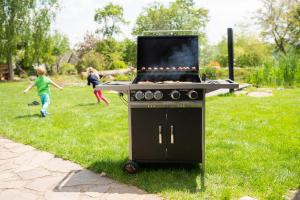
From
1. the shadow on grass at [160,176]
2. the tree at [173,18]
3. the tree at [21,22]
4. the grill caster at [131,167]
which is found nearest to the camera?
the shadow on grass at [160,176]

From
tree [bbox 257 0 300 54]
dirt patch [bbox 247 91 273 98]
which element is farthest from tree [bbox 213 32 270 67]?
dirt patch [bbox 247 91 273 98]

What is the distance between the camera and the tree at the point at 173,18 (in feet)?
198

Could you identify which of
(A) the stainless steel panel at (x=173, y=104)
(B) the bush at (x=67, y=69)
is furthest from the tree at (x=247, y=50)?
(A) the stainless steel panel at (x=173, y=104)

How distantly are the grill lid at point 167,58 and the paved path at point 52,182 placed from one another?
1695 millimetres

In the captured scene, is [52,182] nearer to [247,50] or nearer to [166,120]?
[166,120]

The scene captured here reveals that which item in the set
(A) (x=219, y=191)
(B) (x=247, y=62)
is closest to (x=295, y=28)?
(B) (x=247, y=62)

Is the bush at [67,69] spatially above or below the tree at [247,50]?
below

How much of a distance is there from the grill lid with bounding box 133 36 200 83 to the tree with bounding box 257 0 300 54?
138ft

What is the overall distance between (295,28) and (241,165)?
150ft

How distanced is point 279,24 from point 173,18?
19509 mm

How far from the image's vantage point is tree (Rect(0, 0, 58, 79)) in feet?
101

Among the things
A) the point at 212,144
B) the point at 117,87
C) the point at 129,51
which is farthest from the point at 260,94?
the point at 129,51

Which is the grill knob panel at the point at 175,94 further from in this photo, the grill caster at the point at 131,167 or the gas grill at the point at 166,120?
the grill caster at the point at 131,167

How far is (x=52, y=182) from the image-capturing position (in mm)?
5219
